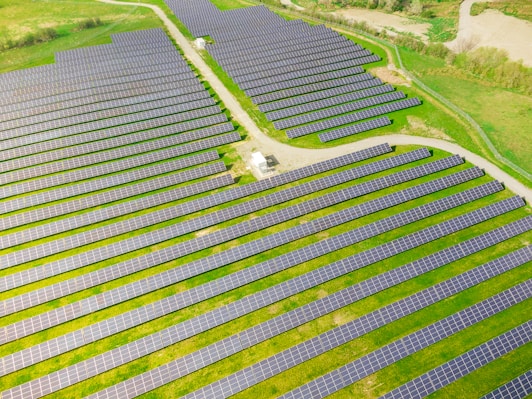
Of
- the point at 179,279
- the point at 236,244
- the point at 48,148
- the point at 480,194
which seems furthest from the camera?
the point at 48,148

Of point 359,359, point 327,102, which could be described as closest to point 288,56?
point 327,102

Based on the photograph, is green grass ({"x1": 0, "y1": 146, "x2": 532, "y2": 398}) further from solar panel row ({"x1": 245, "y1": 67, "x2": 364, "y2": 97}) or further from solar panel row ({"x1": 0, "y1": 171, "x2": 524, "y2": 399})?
solar panel row ({"x1": 245, "y1": 67, "x2": 364, "y2": 97})

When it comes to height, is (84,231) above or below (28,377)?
above

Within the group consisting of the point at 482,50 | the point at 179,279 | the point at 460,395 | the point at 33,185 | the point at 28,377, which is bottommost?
the point at 460,395

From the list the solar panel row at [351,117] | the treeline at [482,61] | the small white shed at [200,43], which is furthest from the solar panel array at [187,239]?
the treeline at [482,61]

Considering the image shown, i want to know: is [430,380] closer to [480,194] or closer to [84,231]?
[480,194]

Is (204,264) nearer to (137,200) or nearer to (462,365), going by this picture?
(137,200)

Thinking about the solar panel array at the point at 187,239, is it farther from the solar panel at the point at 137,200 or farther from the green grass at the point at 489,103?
the green grass at the point at 489,103

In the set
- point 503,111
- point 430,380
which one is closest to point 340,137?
Answer: point 503,111
